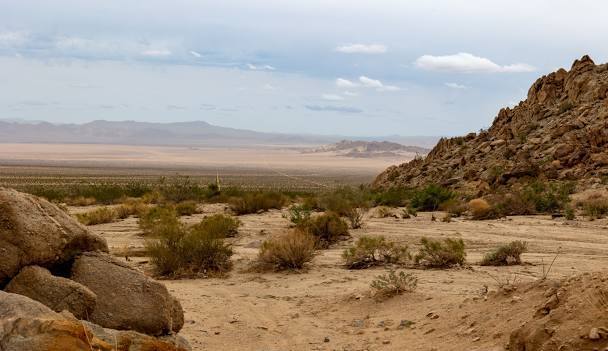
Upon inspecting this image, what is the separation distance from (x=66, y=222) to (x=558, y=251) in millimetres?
10461

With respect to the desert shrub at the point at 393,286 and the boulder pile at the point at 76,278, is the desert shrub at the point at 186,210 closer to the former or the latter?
the desert shrub at the point at 393,286

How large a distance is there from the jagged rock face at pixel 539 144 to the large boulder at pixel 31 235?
22.6 meters

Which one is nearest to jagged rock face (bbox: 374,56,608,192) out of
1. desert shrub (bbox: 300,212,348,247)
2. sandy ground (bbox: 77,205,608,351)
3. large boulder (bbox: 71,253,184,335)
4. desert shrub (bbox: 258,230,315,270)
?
desert shrub (bbox: 300,212,348,247)

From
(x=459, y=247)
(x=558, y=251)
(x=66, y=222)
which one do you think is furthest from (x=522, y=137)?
(x=66, y=222)

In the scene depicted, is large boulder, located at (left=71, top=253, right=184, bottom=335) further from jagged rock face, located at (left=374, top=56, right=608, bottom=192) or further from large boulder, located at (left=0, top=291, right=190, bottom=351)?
jagged rock face, located at (left=374, top=56, right=608, bottom=192)

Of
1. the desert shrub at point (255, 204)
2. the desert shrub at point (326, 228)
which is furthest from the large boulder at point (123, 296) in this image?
the desert shrub at point (255, 204)

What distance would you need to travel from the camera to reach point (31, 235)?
6.08m

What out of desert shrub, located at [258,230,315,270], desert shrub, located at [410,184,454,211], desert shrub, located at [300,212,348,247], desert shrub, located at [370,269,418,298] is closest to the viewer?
desert shrub, located at [370,269,418,298]

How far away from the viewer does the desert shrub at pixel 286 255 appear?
12359 mm

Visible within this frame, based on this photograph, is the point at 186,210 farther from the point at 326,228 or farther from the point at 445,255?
the point at 445,255

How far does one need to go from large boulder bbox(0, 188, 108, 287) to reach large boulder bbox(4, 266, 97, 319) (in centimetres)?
14

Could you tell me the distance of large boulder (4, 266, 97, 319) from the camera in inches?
228

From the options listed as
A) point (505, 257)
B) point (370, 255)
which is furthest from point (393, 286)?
point (505, 257)

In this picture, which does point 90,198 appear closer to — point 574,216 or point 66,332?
point 574,216
